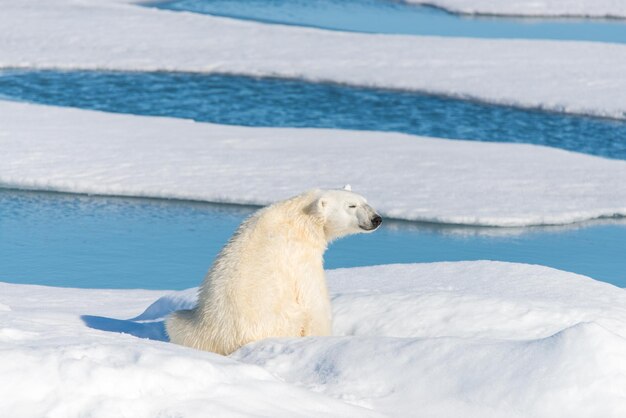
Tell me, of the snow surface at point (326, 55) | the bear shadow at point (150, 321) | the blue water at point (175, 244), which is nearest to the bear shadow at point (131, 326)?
the bear shadow at point (150, 321)

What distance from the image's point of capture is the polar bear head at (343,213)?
155 inches

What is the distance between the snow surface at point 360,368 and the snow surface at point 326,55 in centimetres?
757

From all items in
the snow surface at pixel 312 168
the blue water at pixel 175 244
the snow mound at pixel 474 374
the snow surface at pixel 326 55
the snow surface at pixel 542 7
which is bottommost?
the blue water at pixel 175 244

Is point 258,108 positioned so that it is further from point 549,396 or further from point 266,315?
point 549,396

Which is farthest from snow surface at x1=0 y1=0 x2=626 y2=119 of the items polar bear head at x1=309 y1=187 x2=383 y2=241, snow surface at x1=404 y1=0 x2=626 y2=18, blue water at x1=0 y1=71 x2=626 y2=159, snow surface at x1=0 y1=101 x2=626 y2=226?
polar bear head at x1=309 y1=187 x2=383 y2=241

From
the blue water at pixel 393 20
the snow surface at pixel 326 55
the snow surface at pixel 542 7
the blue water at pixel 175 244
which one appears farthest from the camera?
the snow surface at pixel 542 7

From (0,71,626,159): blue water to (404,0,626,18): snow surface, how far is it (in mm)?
6612

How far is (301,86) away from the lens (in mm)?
12133

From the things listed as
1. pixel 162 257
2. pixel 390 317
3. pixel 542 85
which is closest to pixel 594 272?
pixel 162 257

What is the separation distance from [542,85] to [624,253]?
500cm

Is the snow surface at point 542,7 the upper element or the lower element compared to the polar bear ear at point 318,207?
upper

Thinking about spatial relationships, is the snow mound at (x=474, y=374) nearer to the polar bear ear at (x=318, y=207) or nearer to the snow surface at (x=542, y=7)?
the polar bear ear at (x=318, y=207)

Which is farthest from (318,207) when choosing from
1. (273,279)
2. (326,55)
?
(326,55)

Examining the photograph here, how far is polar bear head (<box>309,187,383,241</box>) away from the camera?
155 inches
